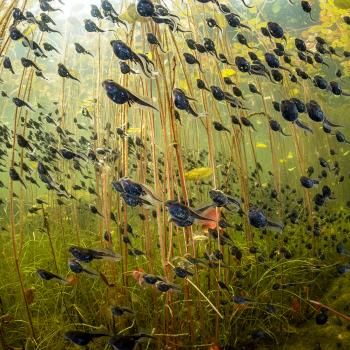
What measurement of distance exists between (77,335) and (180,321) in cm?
121

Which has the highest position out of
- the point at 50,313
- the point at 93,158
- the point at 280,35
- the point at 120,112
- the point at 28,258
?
the point at 280,35

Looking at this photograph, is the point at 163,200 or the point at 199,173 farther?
the point at 199,173

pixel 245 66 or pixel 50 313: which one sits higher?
pixel 245 66

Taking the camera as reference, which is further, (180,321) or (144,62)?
(180,321)

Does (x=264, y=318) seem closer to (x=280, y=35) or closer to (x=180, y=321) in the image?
(x=180, y=321)

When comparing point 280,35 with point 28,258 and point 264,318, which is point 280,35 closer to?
point 264,318

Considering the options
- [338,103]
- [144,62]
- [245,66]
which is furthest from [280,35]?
[338,103]

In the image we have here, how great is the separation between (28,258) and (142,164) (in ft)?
9.08

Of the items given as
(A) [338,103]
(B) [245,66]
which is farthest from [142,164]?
(A) [338,103]

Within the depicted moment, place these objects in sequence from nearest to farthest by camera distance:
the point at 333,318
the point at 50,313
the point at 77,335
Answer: the point at 77,335 < the point at 333,318 < the point at 50,313

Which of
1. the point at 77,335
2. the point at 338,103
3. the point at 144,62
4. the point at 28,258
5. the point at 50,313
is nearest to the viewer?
the point at 77,335

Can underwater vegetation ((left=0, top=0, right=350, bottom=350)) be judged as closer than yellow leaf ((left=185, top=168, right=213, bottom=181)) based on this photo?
Yes

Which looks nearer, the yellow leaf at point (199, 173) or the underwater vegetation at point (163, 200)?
the underwater vegetation at point (163, 200)

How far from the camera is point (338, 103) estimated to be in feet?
39.3
